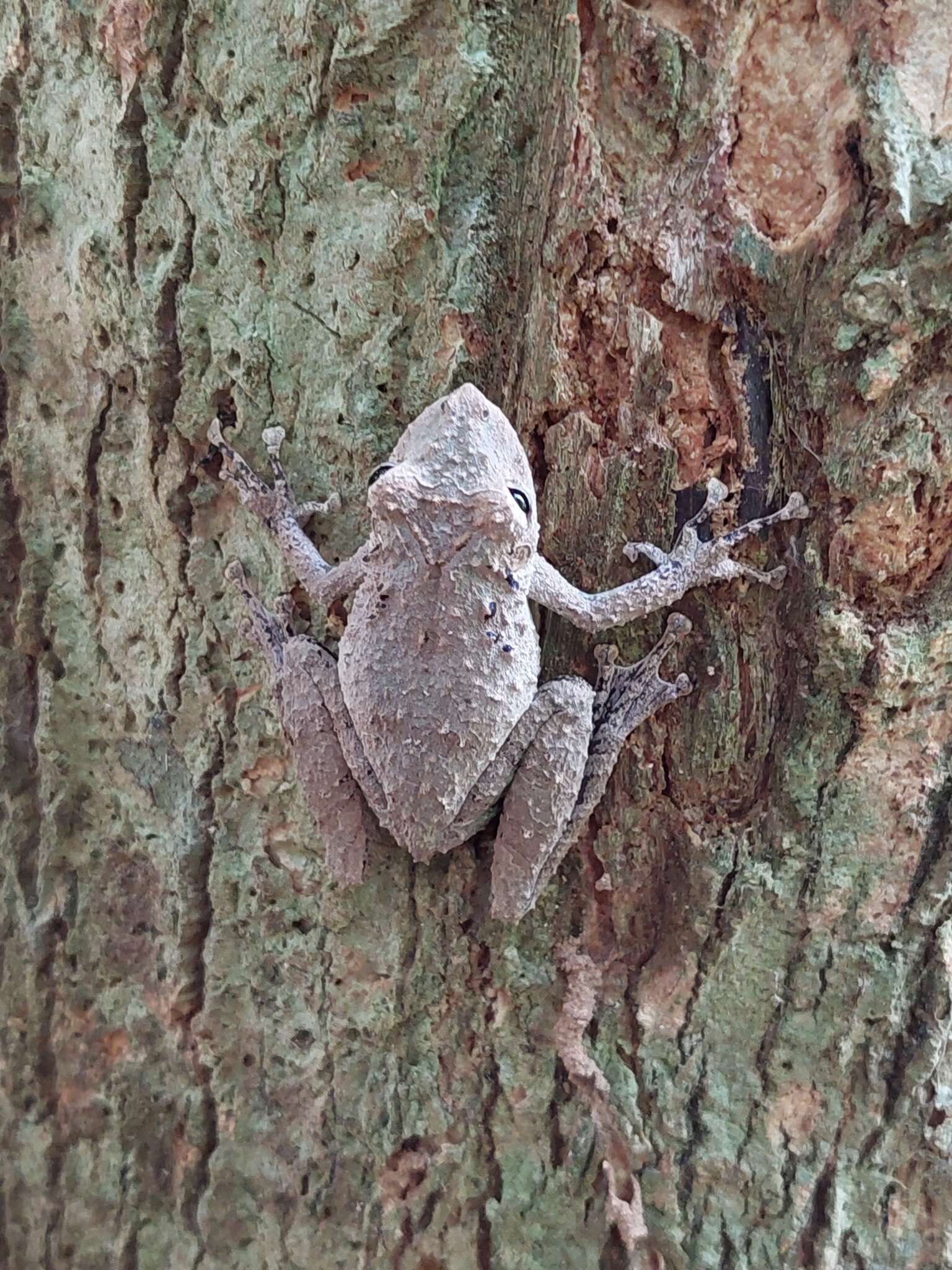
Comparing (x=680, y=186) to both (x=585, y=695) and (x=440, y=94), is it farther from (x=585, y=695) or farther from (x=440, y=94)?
(x=585, y=695)

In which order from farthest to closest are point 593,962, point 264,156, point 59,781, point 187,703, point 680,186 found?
point 59,781
point 187,703
point 593,962
point 264,156
point 680,186

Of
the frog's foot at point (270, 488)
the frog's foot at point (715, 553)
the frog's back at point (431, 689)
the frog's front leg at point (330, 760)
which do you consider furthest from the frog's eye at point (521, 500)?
the frog's front leg at point (330, 760)

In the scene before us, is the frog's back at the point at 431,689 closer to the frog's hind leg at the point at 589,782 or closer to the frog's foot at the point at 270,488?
the frog's hind leg at the point at 589,782

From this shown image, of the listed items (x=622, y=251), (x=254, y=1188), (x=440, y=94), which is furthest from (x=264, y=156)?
(x=254, y=1188)

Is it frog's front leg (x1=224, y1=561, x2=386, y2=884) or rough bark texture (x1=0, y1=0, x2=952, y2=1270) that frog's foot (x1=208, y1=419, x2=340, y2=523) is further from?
frog's front leg (x1=224, y1=561, x2=386, y2=884)

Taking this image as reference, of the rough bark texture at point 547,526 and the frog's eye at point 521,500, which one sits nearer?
the rough bark texture at point 547,526

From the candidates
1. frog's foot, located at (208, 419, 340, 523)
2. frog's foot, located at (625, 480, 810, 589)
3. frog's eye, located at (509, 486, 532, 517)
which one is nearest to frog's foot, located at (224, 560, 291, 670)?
frog's foot, located at (208, 419, 340, 523)

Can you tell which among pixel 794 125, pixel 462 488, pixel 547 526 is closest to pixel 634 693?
pixel 547 526

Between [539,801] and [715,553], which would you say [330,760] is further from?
[715,553]
